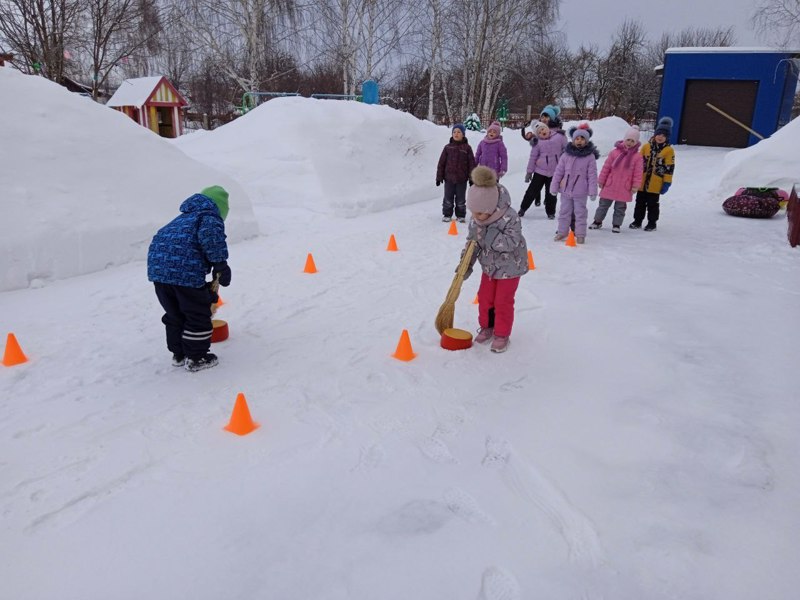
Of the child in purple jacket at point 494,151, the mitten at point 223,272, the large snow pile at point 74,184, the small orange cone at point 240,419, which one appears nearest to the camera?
the small orange cone at point 240,419

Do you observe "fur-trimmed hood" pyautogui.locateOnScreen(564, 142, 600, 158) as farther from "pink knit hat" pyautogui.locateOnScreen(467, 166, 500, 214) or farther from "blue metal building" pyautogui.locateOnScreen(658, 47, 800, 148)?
"blue metal building" pyautogui.locateOnScreen(658, 47, 800, 148)

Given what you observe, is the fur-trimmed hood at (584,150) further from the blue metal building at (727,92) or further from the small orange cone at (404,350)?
the blue metal building at (727,92)

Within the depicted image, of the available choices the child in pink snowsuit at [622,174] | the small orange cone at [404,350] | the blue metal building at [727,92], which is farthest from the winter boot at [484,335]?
the blue metal building at [727,92]

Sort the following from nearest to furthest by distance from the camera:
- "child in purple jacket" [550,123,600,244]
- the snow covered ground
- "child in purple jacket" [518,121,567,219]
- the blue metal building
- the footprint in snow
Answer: the footprint in snow < the snow covered ground < "child in purple jacket" [550,123,600,244] < "child in purple jacket" [518,121,567,219] < the blue metal building

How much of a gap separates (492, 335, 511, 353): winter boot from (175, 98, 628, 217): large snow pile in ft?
18.5

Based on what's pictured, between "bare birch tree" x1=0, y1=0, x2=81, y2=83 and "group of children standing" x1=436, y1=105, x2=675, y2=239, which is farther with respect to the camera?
"bare birch tree" x1=0, y1=0, x2=81, y2=83

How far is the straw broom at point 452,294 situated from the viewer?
4078mm

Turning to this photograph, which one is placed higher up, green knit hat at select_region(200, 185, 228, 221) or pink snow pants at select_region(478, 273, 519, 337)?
green knit hat at select_region(200, 185, 228, 221)

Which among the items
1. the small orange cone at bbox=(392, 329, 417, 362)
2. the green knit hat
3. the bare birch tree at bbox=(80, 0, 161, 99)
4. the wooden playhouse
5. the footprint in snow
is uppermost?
the bare birch tree at bbox=(80, 0, 161, 99)

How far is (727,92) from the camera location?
19.2 m

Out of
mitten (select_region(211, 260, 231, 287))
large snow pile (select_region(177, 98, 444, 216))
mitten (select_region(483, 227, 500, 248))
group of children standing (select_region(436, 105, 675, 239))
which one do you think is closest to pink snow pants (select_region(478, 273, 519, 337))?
mitten (select_region(483, 227, 500, 248))

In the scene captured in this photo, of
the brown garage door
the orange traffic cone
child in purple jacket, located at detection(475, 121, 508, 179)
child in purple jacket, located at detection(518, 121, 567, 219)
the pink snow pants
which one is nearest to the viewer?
the orange traffic cone

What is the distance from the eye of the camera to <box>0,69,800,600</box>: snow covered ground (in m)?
2.16

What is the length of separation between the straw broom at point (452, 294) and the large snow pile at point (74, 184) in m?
3.87
